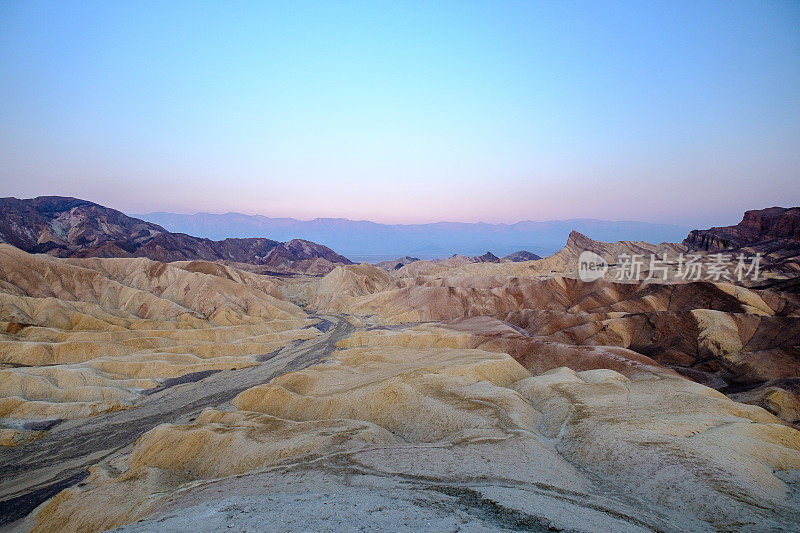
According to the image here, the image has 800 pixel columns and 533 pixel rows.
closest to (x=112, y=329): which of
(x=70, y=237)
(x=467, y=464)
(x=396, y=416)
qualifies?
(x=396, y=416)

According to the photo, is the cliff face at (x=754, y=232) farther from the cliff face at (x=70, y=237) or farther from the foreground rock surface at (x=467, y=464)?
the cliff face at (x=70, y=237)

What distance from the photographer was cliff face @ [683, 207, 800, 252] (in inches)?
5079

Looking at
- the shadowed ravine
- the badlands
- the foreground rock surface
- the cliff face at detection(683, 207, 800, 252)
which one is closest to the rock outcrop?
the badlands

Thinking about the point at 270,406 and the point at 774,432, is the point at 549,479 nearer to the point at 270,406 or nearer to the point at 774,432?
the point at 774,432

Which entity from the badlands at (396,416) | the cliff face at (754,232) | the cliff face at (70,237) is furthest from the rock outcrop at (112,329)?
the cliff face at (754,232)

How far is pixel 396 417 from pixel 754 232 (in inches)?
6571

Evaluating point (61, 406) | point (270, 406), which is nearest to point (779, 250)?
point (270, 406)

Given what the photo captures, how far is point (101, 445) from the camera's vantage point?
1423 inches

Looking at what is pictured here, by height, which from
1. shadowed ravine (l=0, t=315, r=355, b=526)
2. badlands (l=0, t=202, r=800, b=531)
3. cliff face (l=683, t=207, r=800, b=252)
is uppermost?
cliff face (l=683, t=207, r=800, b=252)

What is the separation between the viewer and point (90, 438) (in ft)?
123

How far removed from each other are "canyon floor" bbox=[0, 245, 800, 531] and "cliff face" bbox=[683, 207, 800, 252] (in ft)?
269

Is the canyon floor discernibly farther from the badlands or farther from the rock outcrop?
the rock outcrop

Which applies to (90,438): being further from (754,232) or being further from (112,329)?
(754,232)

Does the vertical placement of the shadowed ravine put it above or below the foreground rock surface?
below
